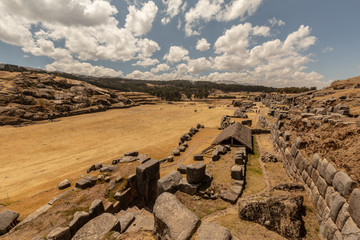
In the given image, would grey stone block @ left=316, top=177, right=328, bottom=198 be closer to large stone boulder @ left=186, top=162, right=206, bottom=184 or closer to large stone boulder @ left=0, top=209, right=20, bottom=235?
large stone boulder @ left=186, top=162, right=206, bottom=184

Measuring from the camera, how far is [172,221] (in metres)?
5.86

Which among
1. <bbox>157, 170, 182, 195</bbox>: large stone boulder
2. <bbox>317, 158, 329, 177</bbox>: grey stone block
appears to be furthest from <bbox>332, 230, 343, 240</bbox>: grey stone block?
<bbox>157, 170, 182, 195</bbox>: large stone boulder

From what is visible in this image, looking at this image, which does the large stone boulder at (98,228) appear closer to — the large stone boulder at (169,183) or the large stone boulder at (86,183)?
the large stone boulder at (169,183)

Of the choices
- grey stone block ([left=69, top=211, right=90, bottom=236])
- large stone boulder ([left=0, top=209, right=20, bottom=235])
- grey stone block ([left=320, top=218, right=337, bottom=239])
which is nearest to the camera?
grey stone block ([left=320, top=218, right=337, bottom=239])

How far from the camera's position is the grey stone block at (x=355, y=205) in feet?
14.9

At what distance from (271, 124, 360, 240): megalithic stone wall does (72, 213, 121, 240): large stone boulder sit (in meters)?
9.30

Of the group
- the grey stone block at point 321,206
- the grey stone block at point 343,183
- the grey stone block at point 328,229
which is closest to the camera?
the grey stone block at point 343,183

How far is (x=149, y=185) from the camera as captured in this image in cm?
1243

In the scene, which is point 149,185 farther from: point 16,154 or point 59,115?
point 59,115

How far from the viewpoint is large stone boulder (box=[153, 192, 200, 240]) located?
17.8ft

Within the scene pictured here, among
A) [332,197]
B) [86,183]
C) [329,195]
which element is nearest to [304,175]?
[329,195]

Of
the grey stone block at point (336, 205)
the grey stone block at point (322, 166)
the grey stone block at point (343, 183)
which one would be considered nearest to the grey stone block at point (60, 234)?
the grey stone block at point (336, 205)

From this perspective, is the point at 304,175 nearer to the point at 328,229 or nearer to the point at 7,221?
the point at 328,229

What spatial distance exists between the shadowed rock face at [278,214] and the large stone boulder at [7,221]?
1334cm
